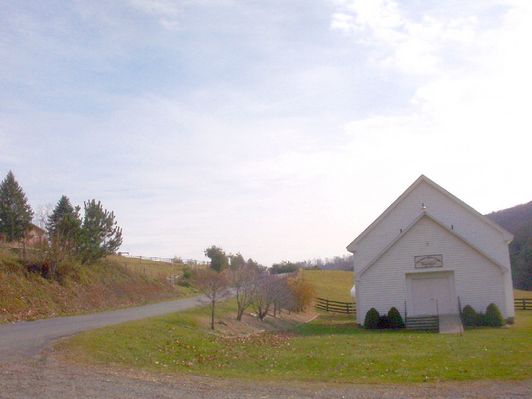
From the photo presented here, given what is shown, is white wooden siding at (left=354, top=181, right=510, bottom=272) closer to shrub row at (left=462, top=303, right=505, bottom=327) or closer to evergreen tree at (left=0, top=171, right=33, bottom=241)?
shrub row at (left=462, top=303, right=505, bottom=327)

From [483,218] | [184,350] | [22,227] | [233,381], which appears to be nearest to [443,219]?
[483,218]

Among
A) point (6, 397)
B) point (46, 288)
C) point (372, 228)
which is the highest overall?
point (372, 228)

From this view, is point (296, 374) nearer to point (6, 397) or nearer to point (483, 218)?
point (6, 397)

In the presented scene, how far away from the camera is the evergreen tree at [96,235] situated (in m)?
45.5

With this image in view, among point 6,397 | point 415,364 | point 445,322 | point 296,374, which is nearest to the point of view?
point 6,397

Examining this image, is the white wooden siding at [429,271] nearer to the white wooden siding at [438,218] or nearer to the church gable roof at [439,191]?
the white wooden siding at [438,218]

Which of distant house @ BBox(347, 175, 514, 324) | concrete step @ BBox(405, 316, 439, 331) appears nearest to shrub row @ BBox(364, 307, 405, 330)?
concrete step @ BBox(405, 316, 439, 331)

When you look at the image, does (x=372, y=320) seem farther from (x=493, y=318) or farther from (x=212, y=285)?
(x=212, y=285)

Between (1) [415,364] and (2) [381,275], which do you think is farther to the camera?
(2) [381,275]

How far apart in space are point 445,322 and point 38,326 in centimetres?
1893

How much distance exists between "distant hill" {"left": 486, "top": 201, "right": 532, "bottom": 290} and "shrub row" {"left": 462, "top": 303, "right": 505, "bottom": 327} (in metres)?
62.1

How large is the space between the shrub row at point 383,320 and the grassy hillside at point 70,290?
1564cm

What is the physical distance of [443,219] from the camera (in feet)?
125

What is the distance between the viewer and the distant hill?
90.6 m
